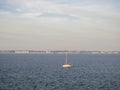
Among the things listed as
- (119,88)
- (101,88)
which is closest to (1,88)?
(101,88)

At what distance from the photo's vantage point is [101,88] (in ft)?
223

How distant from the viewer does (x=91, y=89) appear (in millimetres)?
66375

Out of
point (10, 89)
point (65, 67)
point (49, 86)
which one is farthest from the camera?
point (65, 67)

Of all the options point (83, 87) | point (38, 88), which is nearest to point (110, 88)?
point (83, 87)

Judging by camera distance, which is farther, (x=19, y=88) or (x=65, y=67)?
(x=65, y=67)

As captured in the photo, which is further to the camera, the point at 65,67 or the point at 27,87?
the point at 65,67

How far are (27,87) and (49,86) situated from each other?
598 cm

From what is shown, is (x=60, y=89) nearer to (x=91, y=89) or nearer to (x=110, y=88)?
(x=91, y=89)

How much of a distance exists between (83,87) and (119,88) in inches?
355

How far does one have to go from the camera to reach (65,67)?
14262 centimetres

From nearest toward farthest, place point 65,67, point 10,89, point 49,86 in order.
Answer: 1. point 10,89
2. point 49,86
3. point 65,67

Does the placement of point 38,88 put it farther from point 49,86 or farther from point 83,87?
point 83,87

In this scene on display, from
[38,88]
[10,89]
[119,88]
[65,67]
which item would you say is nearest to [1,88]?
[10,89]

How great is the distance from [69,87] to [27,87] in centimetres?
1064
